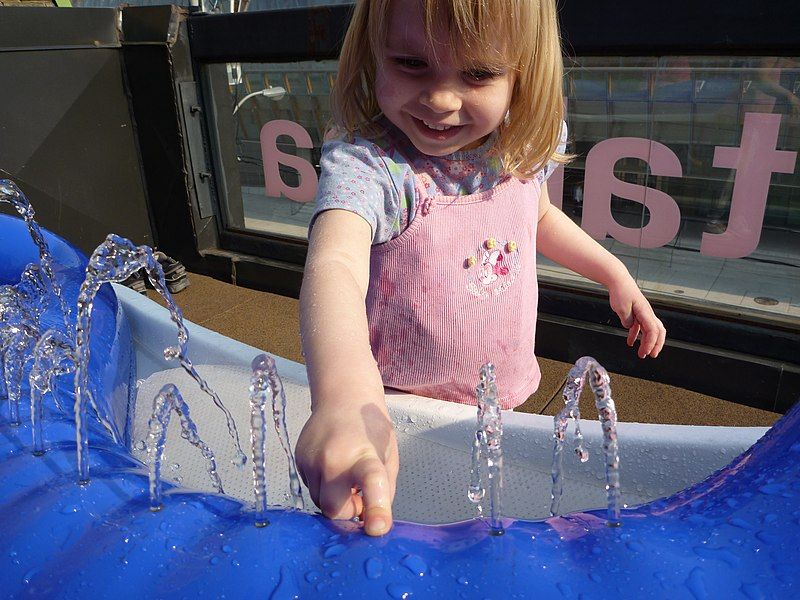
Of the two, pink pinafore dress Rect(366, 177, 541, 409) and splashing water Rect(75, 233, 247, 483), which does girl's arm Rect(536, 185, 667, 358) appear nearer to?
pink pinafore dress Rect(366, 177, 541, 409)

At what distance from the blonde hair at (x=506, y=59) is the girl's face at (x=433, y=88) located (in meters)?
0.02

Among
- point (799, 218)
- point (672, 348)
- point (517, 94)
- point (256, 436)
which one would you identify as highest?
point (517, 94)

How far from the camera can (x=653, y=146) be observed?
9.20ft

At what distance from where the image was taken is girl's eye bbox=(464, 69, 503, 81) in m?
1.11

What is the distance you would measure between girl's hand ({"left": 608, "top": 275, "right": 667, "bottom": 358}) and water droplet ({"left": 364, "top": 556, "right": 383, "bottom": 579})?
1.02m

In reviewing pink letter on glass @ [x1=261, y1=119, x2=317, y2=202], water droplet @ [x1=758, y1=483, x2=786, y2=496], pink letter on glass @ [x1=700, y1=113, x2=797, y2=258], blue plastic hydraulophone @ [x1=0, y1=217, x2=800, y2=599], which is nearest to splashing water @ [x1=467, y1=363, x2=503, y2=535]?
blue plastic hydraulophone @ [x1=0, y1=217, x2=800, y2=599]

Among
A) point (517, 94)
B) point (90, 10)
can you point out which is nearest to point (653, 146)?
point (517, 94)

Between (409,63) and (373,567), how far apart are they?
767 millimetres

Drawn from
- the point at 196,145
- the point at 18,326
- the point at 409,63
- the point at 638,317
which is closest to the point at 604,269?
the point at 638,317

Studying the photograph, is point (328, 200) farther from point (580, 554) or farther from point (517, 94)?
point (580, 554)

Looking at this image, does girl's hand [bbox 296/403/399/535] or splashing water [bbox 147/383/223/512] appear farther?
splashing water [bbox 147/383/223/512]

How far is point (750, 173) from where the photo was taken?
260 cm

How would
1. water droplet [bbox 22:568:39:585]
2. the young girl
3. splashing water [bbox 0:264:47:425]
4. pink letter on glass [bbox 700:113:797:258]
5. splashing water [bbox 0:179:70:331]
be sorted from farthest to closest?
1. pink letter on glass [bbox 700:113:797:258]
2. splashing water [bbox 0:179:70:331]
3. splashing water [bbox 0:264:47:425]
4. the young girl
5. water droplet [bbox 22:568:39:585]

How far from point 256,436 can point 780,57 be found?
2.37 meters
